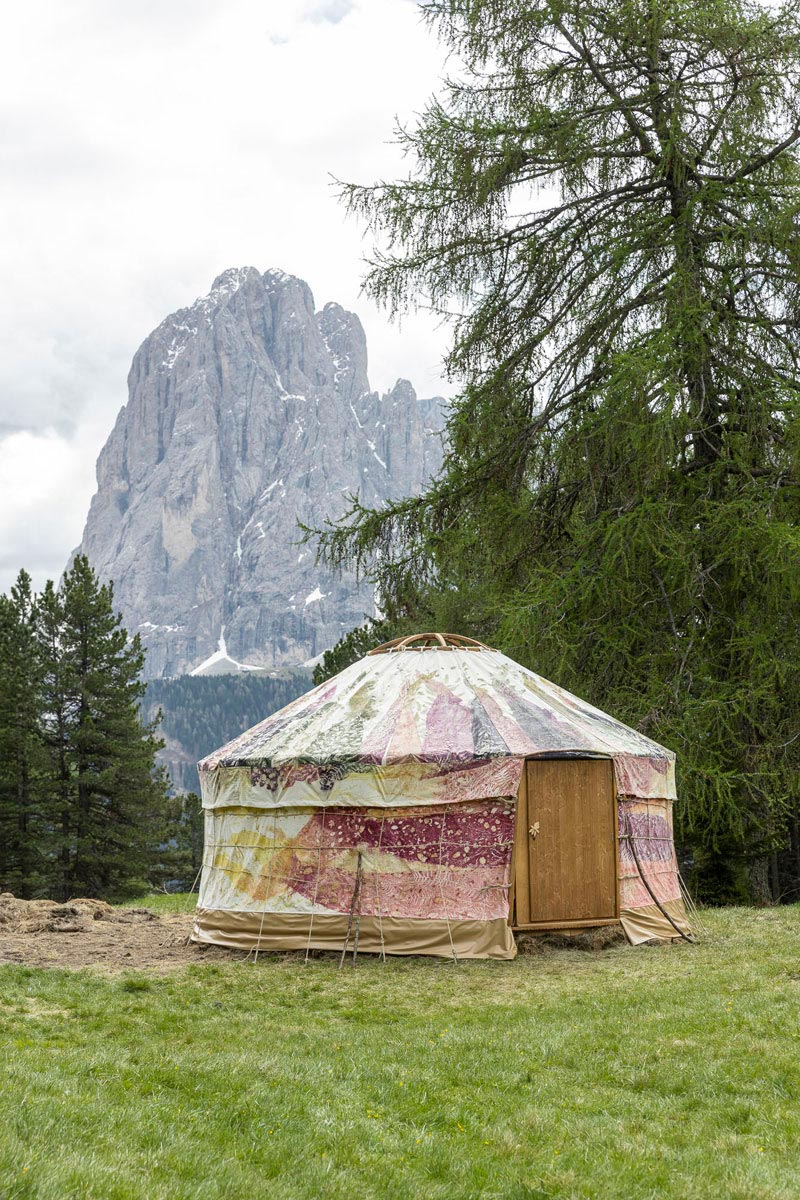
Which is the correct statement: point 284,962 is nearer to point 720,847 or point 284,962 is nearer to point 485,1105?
point 485,1105

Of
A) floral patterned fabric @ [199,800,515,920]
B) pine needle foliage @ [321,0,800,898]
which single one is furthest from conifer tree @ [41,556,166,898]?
floral patterned fabric @ [199,800,515,920]

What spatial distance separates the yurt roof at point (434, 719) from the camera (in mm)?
9172

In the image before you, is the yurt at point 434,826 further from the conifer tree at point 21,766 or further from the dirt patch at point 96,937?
the conifer tree at point 21,766

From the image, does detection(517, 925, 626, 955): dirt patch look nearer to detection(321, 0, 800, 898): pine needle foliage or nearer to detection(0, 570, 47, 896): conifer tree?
detection(321, 0, 800, 898): pine needle foliage

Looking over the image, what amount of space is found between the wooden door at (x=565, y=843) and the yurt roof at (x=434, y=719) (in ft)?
1.08

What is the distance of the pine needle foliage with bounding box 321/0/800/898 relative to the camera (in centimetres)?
1058

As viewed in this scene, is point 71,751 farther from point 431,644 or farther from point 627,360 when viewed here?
point 627,360

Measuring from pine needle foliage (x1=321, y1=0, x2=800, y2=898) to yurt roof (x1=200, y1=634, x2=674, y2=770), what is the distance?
736 mm

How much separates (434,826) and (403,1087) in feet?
14.2

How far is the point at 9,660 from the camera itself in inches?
997

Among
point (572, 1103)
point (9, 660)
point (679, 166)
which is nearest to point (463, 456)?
point (679, 166)

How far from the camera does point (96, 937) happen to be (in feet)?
33.3

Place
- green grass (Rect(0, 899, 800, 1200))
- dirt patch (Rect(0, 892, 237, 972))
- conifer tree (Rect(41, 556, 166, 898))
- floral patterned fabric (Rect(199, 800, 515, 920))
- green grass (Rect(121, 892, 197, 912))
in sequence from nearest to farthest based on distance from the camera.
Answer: green grass (Rect(0, 899, 800, 1200)) < dirt patch (Rect(0, 892, 237, 972)) < floral patterned fabric (Rect(199, 800, 515, 920)) < green grass (Rect(121, 892, 197, 912)) < conifer tree (Rect(41, 556, 166, 898))

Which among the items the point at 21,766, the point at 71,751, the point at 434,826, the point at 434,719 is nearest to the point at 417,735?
the point at 434,719
